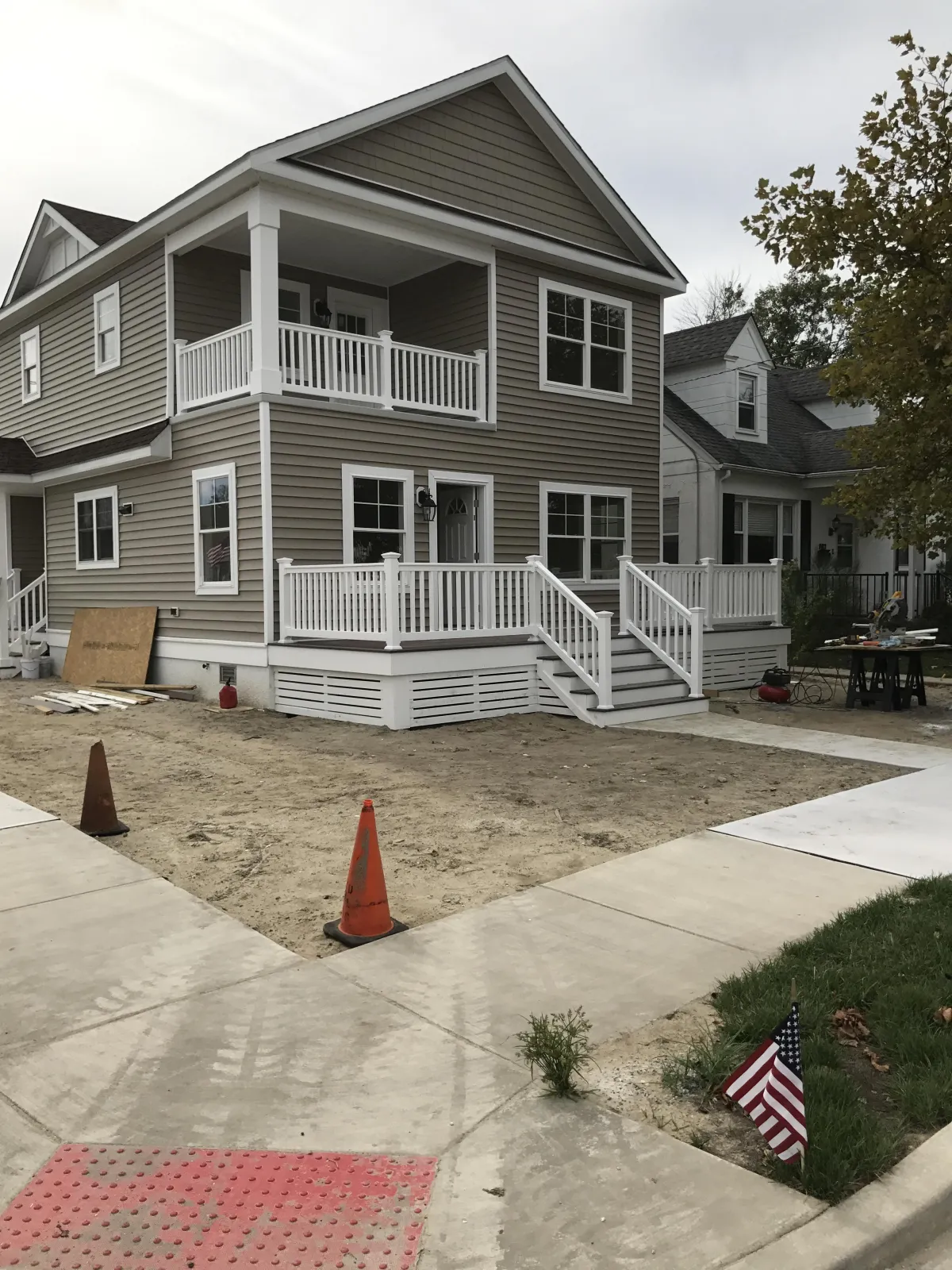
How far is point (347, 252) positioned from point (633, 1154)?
14351mm

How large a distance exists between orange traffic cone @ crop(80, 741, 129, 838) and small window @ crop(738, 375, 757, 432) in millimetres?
19587

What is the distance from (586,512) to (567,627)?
4.80 metres

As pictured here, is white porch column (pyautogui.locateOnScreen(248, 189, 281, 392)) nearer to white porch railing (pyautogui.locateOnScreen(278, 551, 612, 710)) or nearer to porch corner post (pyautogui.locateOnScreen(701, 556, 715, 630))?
white porch railing (pyautogui.locateOnScreen(278, 551, 612, 710))

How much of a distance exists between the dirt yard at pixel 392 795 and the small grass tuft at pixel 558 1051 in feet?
4.51

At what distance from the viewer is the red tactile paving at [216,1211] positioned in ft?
8.39

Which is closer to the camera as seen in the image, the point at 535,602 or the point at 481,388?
the point at 535,602

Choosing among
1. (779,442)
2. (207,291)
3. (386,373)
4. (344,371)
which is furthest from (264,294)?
(779,442)

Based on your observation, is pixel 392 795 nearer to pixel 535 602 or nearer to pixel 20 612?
pixel 535 602

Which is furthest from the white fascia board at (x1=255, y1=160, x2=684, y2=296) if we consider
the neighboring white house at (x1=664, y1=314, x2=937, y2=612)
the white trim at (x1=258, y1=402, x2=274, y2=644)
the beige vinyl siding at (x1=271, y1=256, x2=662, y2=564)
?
the neighboring white house at (x1=664, y1=314, x2=937, y2=612)

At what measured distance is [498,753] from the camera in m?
10.1

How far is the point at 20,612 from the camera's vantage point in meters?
18.8

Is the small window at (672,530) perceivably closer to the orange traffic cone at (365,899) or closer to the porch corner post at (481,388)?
the porch corner post at (481,388)

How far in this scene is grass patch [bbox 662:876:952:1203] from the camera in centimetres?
295

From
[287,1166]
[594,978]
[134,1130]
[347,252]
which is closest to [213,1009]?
[134,1130]
